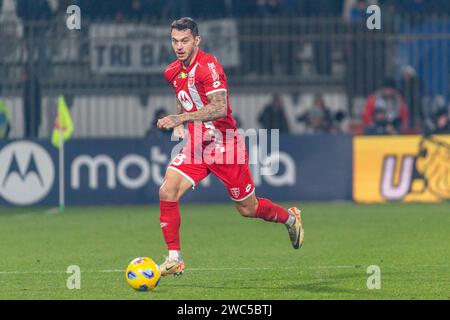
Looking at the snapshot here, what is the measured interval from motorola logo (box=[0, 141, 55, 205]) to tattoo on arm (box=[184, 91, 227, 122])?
9.91 meters

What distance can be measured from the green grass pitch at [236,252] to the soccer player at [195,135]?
0.66m

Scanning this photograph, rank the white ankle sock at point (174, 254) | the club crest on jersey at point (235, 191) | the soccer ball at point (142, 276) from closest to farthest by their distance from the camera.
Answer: the soccer ball at point (142, 276), the white ankle sock at point (174, 254), the club crest on jersey at point (235, 191)

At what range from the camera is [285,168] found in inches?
835

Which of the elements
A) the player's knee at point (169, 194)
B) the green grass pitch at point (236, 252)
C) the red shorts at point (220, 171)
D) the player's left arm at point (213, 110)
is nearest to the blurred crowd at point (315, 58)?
the green grass pitch at point (236, 252)

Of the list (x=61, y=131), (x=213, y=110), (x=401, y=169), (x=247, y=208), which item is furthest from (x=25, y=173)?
(x=213, y=110)

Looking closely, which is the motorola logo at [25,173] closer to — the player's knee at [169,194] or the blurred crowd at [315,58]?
the blurred crowd at [315,58]

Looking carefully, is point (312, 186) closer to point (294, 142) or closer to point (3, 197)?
point (294, 142)

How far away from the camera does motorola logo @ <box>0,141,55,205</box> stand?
20672 millimetres

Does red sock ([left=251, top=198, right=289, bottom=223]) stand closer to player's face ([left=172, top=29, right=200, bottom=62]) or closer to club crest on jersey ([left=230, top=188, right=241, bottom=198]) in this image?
club crest on jersey ([left=230, top=188, right=241, bottom=198])

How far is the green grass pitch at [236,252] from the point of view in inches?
419

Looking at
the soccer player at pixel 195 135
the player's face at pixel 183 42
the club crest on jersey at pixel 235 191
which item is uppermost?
the player's face at pixel 183 42

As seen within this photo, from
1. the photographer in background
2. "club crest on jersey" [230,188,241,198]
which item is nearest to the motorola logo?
the photographer in background

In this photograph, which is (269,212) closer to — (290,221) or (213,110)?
(290,221)

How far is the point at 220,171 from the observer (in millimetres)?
11797
